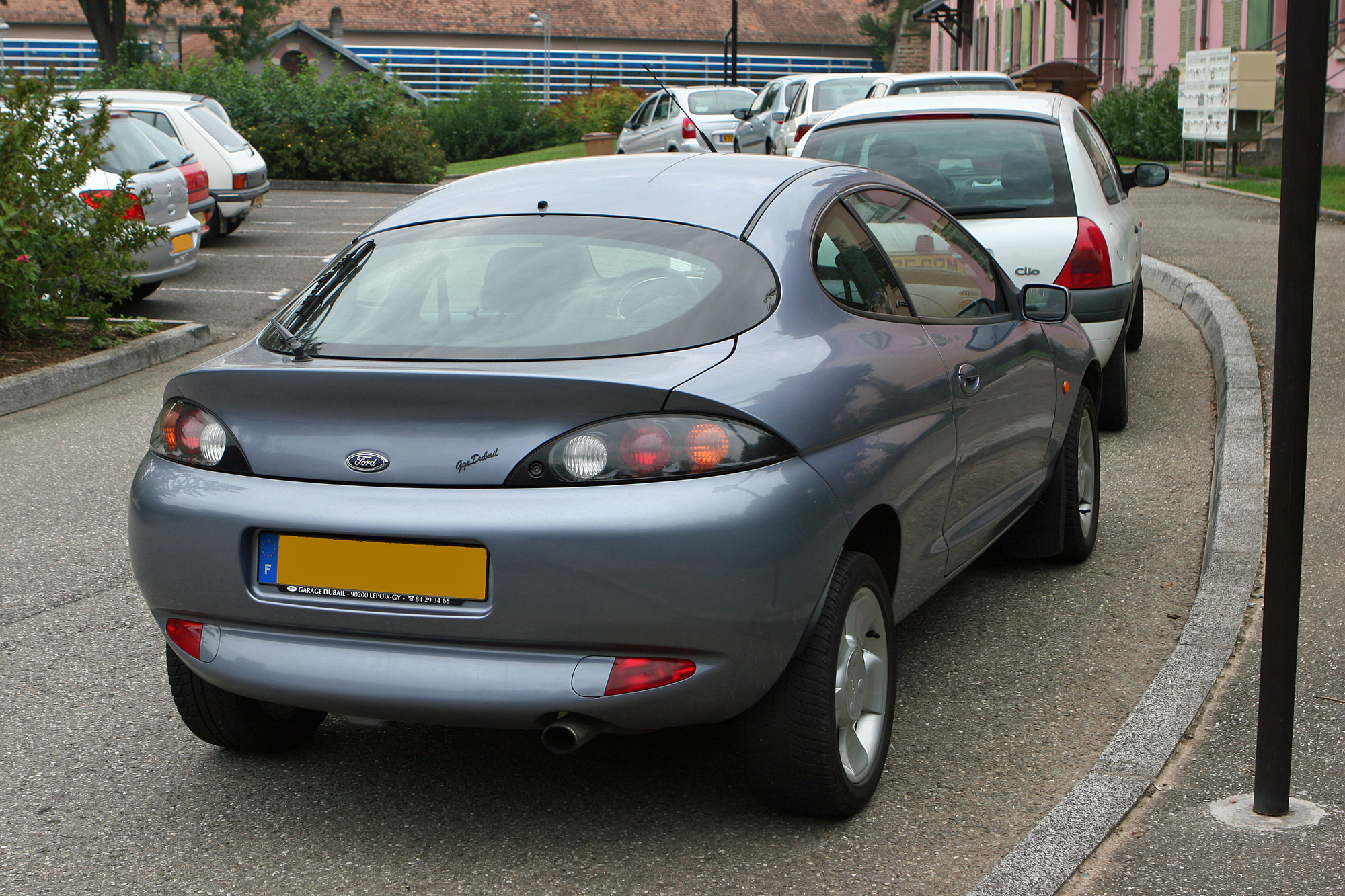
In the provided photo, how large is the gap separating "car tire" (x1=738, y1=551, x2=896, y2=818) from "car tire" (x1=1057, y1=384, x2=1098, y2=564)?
75.2 inches

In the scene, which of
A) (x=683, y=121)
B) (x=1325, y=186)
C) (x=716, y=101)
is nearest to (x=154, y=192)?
(x=683, y=121)

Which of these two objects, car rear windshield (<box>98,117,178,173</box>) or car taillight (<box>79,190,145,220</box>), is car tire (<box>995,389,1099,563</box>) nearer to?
car taillight (<box>79,190,145,220</box>)

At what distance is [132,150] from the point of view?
43.3 feet

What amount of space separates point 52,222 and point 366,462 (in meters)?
7.36

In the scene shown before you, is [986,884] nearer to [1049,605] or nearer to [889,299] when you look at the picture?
[889,299]

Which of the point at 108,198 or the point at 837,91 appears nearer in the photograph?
the point at 108,198

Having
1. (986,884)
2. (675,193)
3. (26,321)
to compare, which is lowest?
(986,884)

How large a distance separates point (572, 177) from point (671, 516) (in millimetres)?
1442

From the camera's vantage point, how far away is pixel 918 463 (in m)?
3.66

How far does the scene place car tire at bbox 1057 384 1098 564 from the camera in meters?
5.15

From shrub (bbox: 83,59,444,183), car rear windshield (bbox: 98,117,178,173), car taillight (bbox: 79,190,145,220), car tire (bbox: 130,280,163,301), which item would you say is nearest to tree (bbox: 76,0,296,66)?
shrub (bbox: 83,59,444,183)

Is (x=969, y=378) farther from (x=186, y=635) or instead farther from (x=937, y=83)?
(x=937, y=83)

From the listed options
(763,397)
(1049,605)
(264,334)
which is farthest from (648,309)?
(1049,605)

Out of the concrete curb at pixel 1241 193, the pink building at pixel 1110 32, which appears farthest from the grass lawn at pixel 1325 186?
the pink building at pixel 1110 32
